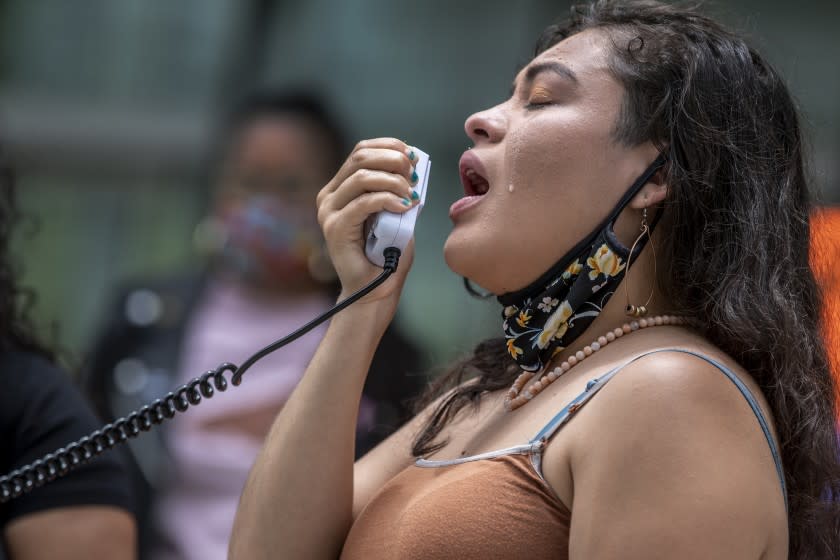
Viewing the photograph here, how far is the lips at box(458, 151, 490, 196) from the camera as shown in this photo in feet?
7.17

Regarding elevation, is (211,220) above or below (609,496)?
below

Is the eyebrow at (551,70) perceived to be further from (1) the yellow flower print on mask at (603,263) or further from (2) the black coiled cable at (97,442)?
(2) the black coiled cable at (97,442)

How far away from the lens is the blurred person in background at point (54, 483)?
2469 mm

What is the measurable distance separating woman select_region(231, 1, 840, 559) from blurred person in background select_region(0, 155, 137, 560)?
17.4 inches

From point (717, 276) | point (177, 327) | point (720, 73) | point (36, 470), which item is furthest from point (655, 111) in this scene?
point (177, 327)

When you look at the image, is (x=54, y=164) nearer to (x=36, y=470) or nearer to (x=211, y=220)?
(x=211, y=220)

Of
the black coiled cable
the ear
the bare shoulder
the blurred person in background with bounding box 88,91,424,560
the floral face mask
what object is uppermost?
the ear

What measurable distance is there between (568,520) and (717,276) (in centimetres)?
49

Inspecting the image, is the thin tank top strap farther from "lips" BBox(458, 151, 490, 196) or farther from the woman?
"lips" BBox(458, 151, 490, 196)

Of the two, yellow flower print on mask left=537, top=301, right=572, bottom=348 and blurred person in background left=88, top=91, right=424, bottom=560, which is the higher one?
yellow flower print on mask left=537, top=301, right=572, bottom=348

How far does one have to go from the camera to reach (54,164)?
19.6 ft

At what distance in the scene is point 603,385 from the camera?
6.18ft

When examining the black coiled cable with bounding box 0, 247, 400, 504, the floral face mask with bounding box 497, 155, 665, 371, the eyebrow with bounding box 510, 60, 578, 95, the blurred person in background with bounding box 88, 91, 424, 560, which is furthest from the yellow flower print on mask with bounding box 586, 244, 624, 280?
the blurred person in background with bounding box 88, 91, 424, 560

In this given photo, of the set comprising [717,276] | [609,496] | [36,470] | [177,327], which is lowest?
[177,327]
